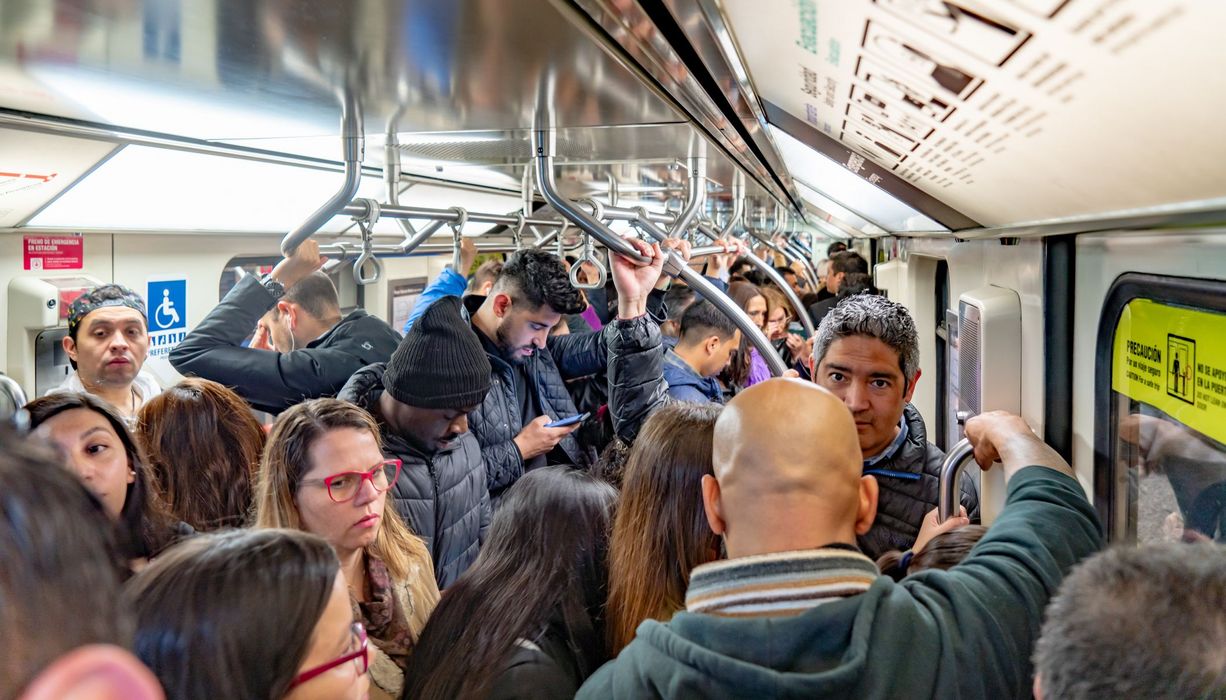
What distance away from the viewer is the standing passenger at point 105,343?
10.7 ft

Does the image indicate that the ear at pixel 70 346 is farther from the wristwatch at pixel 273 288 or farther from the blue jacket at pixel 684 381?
the blue jacket at pixel 684 381

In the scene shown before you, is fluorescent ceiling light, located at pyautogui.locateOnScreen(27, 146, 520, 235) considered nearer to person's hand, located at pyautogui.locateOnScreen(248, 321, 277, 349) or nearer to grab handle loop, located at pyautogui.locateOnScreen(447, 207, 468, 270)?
person's hand, located at pyautogui.locateOnScreen(248, 321, 277, 349)

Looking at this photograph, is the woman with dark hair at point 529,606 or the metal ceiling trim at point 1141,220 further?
the woman with dark hair at point 529,606

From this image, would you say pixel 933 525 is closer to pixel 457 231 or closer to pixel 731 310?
pixel 731 310

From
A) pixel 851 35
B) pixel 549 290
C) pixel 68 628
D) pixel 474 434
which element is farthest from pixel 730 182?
pixel 68 628

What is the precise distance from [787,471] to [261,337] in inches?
152

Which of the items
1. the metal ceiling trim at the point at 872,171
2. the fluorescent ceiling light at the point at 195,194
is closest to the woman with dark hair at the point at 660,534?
the metal ceiling trim at the point at 872,171

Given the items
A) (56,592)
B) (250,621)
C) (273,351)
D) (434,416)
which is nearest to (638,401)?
(434,416)

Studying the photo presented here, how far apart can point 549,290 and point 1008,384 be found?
1.39 metres

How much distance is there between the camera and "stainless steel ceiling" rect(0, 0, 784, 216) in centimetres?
107

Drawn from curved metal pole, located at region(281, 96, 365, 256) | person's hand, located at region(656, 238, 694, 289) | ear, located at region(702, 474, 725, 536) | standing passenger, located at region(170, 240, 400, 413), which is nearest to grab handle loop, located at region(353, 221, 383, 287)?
curved metal pole, located at region(281, 96, 365, 256)

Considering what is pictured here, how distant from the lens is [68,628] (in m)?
0.42

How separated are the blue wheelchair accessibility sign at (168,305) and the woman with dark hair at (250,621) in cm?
334

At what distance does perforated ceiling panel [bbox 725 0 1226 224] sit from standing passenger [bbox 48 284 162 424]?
8.52 feet
